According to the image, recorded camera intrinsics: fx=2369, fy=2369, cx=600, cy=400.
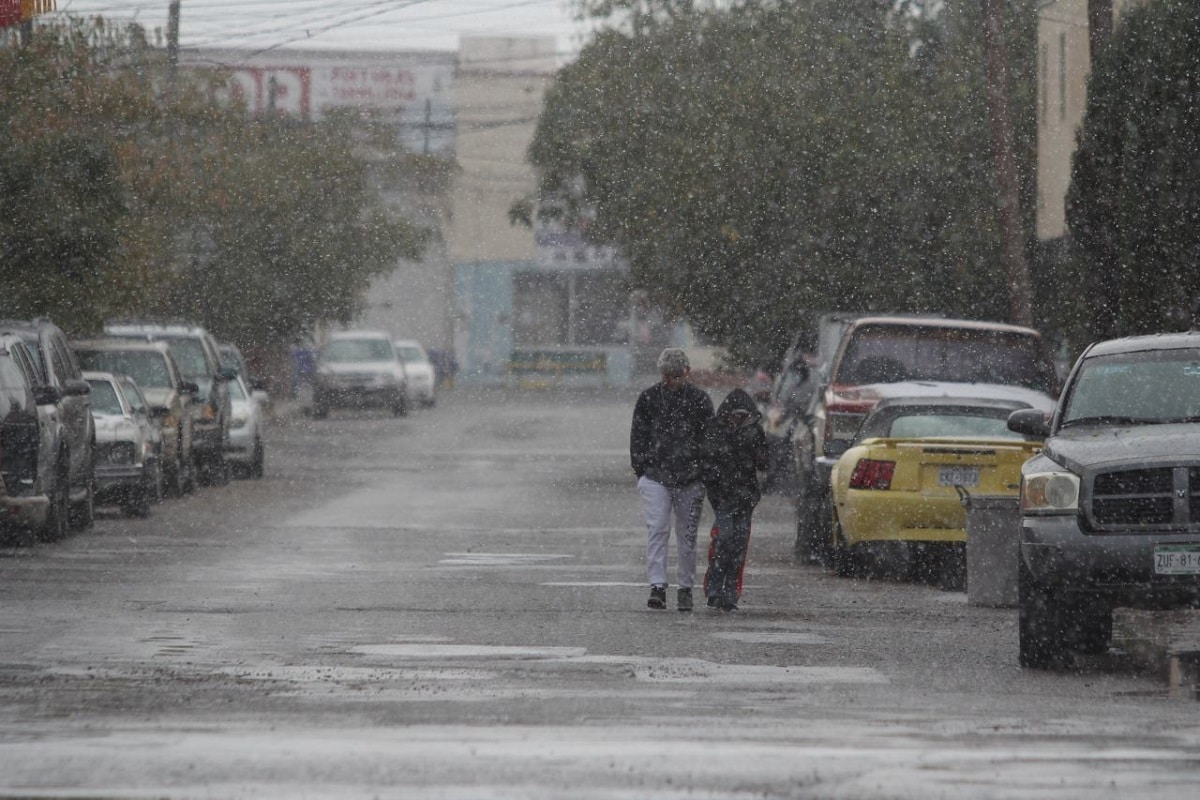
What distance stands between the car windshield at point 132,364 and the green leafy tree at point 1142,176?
1095cm

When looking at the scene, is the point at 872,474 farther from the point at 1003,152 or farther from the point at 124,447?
the point at 1003,152

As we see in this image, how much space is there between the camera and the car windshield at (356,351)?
5541 cm

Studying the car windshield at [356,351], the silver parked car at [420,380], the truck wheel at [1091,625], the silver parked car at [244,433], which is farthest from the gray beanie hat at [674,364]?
the silver parked car at [420,380]

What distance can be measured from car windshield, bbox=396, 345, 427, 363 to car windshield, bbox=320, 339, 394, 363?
3.78 m

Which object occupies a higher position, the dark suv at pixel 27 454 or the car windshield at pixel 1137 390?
the car windshield at pixel 1137 390

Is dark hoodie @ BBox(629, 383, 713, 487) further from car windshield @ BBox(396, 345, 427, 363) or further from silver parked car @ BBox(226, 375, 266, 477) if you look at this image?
car windshield @ BBox(396, 345, 427, 363)

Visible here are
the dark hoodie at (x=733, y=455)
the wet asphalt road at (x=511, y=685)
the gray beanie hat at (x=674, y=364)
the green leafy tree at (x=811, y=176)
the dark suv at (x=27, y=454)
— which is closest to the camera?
the wet asphalt road at (x=511, y=685)

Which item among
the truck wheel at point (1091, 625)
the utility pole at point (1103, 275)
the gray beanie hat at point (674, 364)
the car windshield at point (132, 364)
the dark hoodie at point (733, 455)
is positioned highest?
the utility pole at point (1103, 275)

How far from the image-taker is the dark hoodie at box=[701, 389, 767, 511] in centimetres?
1573

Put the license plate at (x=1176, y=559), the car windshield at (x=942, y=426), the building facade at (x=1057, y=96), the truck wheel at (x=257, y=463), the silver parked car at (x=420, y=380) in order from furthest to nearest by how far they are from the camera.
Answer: the silver parked car at (x=420, y=380) < the building facade at (x=1057, y=96) < the truck wheel at (x=257, y=463) < the car windshield at (x=942, y=426) < the license plate at (x=1176, y=559)

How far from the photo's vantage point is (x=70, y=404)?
22.2 metres

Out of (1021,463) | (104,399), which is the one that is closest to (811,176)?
(104,399)

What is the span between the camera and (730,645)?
519 inches

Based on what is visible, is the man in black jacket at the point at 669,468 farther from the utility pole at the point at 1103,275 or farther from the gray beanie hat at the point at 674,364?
the utility pole at the point at 1103,275
